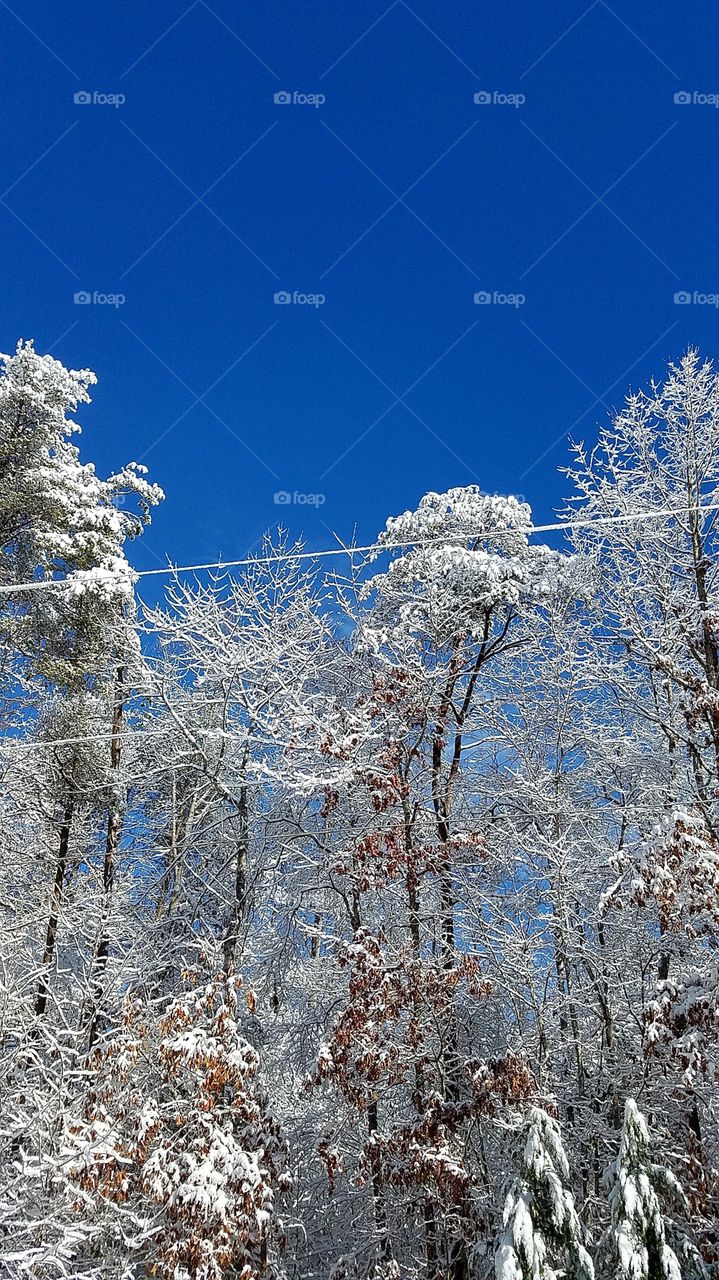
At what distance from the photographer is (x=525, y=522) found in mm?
13047

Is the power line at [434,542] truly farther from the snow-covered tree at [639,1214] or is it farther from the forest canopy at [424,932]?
the snow-covered tree at [639,1214]

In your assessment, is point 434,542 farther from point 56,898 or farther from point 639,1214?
point 56,898

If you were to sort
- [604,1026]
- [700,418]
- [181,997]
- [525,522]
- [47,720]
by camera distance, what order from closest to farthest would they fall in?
[181,997]
[700,418]
[604,1026]
[525,522]
[47,720]

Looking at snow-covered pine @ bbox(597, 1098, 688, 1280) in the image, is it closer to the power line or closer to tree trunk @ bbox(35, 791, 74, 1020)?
the power line

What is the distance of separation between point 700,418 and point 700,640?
2.31 meters

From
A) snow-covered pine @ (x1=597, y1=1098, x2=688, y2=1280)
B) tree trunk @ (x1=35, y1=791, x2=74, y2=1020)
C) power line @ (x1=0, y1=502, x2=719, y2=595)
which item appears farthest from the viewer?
tree trunk @ (x1=35, y1=791, x2=74, y2=1020)

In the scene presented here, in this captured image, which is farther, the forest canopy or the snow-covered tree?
the forest canopy

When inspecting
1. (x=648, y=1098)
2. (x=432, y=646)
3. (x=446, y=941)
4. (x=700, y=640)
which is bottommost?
(x=648, y=1098)

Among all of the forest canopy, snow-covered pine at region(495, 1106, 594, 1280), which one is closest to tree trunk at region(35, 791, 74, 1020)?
the forest canopy

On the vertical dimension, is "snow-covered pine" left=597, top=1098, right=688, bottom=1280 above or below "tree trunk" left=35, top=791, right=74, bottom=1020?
below

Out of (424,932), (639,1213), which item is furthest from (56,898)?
(639,1213)

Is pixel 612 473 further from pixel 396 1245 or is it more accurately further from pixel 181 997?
pixel 396 1245

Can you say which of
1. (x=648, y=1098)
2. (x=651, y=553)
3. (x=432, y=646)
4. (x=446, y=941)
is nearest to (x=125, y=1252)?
(x=446, y=941)

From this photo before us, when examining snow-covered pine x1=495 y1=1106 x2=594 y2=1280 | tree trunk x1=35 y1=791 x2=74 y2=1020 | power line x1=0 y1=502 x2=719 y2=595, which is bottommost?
snow-covered pine x1=495 y1=1106 x2=594 y2=1280
